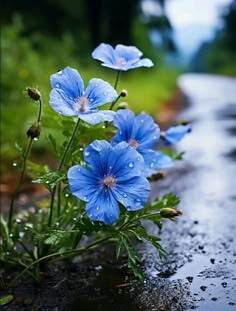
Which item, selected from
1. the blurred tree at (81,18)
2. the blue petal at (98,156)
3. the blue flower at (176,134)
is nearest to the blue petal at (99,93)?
the blue petal at (98,156)

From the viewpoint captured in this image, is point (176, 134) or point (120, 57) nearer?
point (120, 57)

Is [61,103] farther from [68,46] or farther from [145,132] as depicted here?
[68,46]

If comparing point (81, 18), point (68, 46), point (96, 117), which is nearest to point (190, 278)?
point (96, 117)

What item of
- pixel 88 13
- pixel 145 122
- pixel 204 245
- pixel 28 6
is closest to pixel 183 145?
pixel 204 245

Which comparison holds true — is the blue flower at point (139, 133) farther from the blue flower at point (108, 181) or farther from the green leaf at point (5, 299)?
the green leaf at point (5, 299)


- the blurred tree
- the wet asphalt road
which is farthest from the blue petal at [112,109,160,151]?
the blurred tree

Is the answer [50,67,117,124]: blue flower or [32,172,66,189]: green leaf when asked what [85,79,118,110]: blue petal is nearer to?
[50,67,117,124]: blue flower
